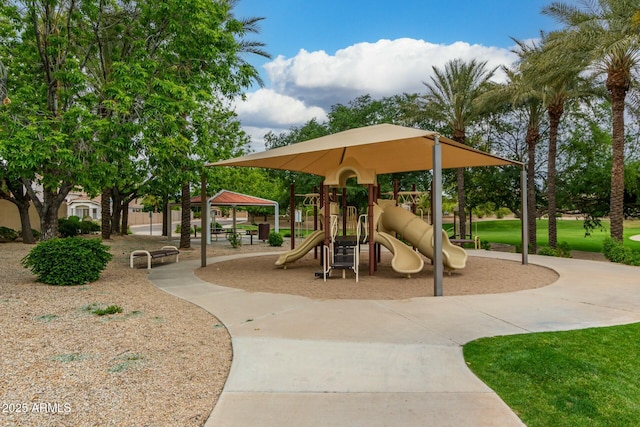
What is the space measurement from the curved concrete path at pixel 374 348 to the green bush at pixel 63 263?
6.24 feet

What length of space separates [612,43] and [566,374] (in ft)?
44.6

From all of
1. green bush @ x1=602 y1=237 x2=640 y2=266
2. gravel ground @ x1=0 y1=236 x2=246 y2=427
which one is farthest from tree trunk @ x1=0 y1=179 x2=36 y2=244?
green bush @ x1=602 y1=237 x2=640 y2=266

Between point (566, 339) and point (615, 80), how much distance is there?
13793mm

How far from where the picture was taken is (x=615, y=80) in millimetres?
14688

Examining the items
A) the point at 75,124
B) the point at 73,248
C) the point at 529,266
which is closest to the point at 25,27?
the point at 75,124

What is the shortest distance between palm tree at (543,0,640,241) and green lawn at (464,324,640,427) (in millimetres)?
11777

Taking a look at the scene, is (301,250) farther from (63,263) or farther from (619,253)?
(619,253)

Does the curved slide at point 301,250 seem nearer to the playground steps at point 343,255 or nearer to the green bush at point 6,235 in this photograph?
the playground steps at point 343,255

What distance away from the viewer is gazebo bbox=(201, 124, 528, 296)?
8.16m

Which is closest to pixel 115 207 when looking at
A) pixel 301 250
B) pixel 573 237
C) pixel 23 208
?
pixel 23 208

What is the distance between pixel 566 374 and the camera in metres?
3.86

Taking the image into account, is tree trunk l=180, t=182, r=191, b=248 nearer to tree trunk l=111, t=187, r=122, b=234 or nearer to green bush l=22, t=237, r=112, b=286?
tree trunk l=111, t=187, r=122, b=234

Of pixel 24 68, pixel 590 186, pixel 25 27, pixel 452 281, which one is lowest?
pixel 452 281

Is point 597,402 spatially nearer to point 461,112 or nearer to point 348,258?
point 348,258
